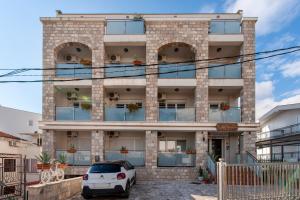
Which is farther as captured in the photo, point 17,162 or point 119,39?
point 119,39

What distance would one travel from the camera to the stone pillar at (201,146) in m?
21.9

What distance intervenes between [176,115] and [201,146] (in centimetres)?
272

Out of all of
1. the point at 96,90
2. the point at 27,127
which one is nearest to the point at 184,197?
the point at 96,90

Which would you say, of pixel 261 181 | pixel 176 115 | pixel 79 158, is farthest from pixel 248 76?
pixel 79 158

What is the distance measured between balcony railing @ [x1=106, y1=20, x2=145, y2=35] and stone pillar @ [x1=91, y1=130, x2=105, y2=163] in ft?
23.6

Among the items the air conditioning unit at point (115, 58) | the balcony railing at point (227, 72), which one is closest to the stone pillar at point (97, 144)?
the air conditioning unit at point (115, 58)

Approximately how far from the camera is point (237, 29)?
22.8 metres

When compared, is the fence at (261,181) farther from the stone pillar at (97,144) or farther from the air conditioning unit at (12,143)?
the air conditioning unit at (12,143)

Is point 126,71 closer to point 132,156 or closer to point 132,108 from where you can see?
point 132,108

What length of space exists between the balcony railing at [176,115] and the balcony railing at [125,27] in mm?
5871

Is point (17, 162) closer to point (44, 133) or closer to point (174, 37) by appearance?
point (44, 133)

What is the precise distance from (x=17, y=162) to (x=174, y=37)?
13.2m

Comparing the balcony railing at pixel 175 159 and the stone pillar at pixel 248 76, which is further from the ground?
the stone pillar at pixel 248 76

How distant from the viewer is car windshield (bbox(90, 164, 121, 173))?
13.1 m
